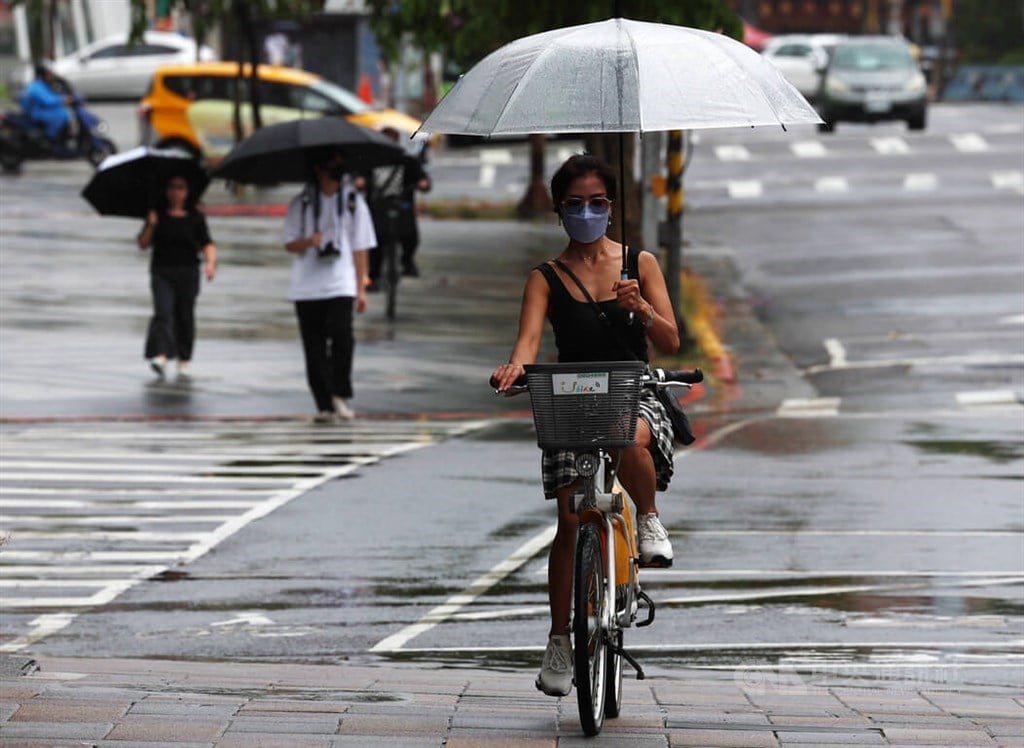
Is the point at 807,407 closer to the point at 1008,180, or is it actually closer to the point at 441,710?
the point at 441,710

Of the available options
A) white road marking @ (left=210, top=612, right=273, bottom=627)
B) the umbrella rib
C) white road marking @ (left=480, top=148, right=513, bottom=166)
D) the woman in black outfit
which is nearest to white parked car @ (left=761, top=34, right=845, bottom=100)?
white road marking @ (left=480, top=148, right=513, bottom=166)

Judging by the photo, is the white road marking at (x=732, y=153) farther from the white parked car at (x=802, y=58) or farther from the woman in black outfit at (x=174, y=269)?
the woman in black outfit at (x=174, y=269)

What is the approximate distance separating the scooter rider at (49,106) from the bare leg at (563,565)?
33.6 metres

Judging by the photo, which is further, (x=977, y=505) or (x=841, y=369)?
(x=841, y=369)

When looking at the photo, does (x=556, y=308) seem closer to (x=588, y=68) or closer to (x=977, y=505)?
(x=588, y=68)

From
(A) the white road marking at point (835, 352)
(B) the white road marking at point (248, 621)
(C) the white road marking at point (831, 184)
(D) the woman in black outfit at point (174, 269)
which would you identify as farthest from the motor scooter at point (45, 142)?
(B) the white road marking at point (248, 621)

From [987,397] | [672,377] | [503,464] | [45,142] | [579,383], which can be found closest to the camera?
[579,383]

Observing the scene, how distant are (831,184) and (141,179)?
2026 cm

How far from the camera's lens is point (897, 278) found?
26922 mm

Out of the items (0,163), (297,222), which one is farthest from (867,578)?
(0,163)

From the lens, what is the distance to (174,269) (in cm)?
1939

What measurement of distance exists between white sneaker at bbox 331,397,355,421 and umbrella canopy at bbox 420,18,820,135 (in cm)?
957

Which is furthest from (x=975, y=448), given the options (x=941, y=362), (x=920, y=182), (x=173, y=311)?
(x=920, y=182)

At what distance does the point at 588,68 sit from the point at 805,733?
2.31 metres
